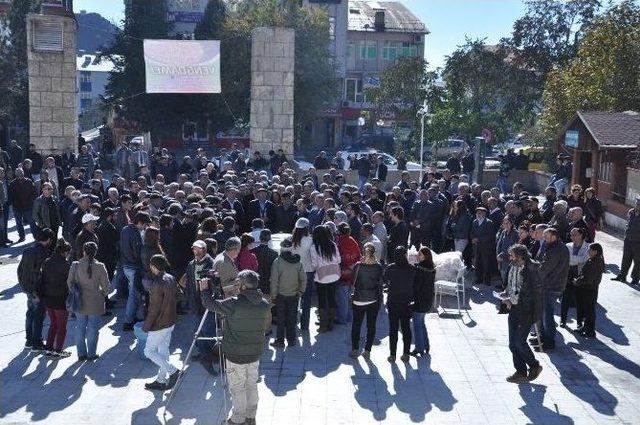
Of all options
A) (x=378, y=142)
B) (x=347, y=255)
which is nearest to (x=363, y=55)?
(x=378, y=142)

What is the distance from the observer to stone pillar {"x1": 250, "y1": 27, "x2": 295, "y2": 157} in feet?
83.0

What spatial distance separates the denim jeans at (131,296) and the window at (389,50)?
5079cm

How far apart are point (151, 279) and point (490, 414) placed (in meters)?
4.26

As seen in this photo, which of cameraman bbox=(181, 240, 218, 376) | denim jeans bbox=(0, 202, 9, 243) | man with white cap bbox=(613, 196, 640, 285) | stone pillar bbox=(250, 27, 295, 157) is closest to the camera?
cameraman bbox=(181, 240, 218, 376)

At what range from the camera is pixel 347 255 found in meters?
12.2

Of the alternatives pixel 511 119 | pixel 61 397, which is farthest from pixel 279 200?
pixel 511 119

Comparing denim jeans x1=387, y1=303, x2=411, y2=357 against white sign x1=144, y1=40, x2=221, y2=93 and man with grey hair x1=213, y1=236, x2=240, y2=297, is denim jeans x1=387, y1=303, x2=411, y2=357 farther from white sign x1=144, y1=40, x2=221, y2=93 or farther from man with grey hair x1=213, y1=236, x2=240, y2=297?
white sign x1=144, y1=40, x2=221, y2=93

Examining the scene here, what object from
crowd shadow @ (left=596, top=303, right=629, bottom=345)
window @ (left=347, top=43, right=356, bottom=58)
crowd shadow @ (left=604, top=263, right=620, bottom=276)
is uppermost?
window @ (left=347, top=43, right=356, bottom=58)

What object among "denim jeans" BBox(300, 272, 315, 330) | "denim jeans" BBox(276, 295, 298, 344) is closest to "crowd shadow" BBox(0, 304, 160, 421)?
"denim jeans" BBox(276, 295, 298, 344)

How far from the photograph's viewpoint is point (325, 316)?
39.9 feet

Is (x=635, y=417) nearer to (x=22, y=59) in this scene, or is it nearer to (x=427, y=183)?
(x=427, y=183)

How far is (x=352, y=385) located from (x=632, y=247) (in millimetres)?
7873

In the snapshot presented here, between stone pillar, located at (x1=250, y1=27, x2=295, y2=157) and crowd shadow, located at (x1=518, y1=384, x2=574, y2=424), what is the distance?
54.8 ft

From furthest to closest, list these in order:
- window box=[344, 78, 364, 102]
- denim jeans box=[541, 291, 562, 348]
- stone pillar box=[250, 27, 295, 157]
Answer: window box=[344, 78, 364, 102] → stone pillar box=[250, 27, 295, 157] → denim jeans box=[541, 291, 562, 348]
